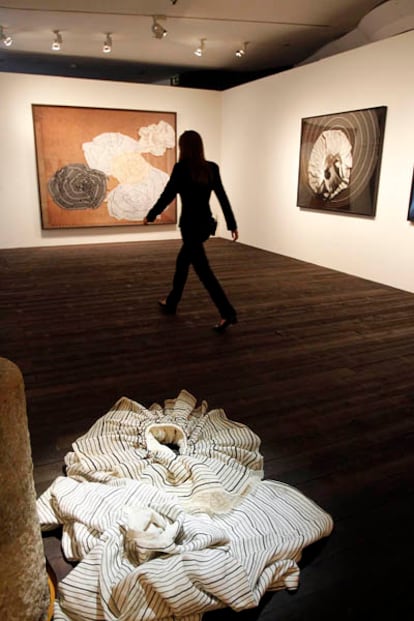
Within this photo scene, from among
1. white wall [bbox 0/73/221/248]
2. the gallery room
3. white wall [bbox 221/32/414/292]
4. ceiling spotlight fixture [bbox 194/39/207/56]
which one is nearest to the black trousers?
the gallery room

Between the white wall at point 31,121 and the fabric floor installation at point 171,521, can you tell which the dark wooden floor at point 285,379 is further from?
the white wall at point 31,121

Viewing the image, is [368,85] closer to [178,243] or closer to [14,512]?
[178,243]

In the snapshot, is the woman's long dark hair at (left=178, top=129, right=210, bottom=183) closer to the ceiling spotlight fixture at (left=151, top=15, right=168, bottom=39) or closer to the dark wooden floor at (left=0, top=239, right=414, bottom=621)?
the dark wooden floor at (left=0, top=239, right=414, bottom=621)

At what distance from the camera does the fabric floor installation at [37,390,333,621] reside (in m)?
1.39

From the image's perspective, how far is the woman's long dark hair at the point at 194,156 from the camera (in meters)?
3.69

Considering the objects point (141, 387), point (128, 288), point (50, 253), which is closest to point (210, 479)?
point (141, 387)

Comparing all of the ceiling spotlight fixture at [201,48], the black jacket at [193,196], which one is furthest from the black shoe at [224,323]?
the ceiling spotlight fixture at [201,48]

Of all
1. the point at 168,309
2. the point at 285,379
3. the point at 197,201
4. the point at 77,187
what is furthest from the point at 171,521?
the point at 77,187

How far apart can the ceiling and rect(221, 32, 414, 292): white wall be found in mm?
625

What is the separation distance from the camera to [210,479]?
1.91 m

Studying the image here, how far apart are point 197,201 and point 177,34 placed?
434 cm

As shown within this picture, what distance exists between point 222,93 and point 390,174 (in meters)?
4.48

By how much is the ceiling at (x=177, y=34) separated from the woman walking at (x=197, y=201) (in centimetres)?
294

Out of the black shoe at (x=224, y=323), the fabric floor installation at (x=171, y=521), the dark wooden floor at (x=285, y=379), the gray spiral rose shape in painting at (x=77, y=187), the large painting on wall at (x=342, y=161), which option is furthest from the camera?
the gray spiral rose shape in painting at (x=77, y=187)
